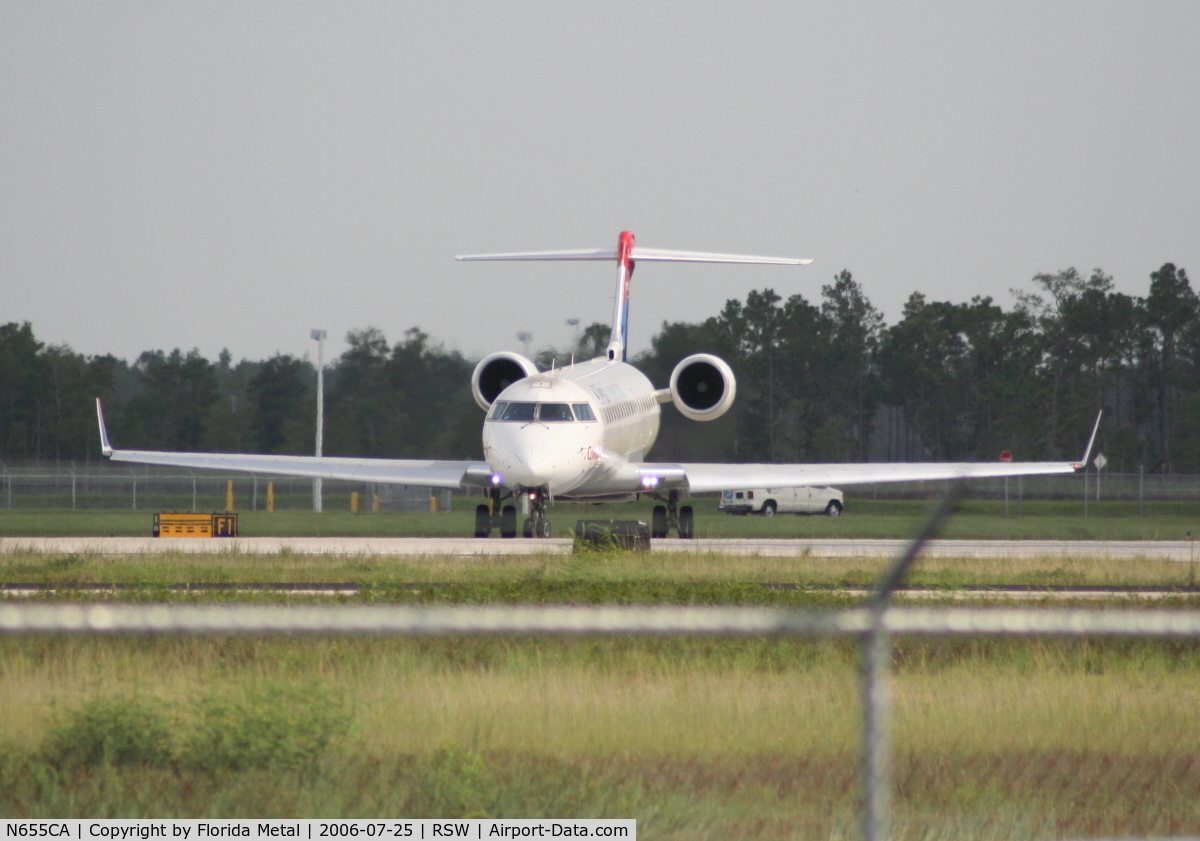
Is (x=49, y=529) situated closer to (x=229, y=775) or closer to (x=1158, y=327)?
(x=229, y=775)

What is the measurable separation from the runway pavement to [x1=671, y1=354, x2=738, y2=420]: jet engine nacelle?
15.3ft

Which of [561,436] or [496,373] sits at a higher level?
[496,373]

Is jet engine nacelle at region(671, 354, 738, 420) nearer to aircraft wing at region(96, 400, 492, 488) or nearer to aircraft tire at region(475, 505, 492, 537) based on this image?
aircraft wing at region(96, 400, 492, 488)

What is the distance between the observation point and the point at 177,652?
9.38 meters

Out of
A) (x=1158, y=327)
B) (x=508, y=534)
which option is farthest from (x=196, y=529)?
(x=1158, y=327)

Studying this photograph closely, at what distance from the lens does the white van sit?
176ft

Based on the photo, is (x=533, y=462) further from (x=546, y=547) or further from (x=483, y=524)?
(x=483, y=524)

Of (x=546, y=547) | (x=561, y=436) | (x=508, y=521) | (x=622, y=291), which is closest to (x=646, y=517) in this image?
(x=622, y=291)

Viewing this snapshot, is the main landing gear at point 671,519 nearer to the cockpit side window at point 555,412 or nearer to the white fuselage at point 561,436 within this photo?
the white fuselage at point 561,436

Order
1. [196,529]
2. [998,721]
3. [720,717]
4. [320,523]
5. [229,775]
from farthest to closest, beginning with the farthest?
[320,523] < [196,529] < [998,721] < [720,717] < [229,775]

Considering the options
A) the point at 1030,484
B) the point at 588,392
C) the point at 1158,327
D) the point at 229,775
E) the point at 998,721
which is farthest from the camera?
the point at 1158,327

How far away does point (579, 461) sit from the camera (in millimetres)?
26047

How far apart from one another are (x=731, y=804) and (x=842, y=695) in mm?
2196

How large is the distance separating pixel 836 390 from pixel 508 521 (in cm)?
3613
